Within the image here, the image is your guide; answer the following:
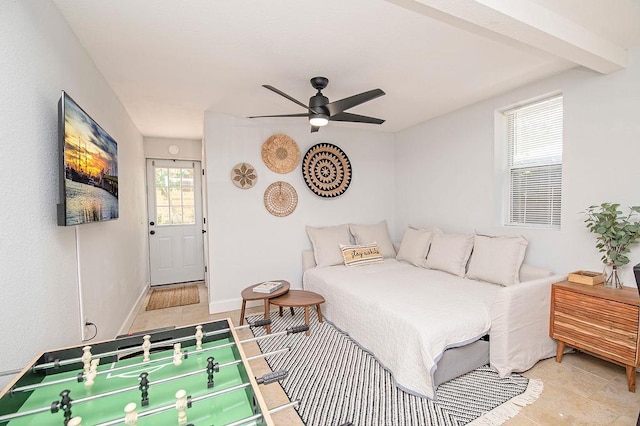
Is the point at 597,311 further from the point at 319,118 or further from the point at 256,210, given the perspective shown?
the point at 256,210

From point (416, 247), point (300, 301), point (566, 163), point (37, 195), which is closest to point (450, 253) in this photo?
point (416, 247)

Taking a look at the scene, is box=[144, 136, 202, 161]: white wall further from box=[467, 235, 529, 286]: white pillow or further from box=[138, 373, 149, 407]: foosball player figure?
box=[138, 373, 149, 407]: foosball player figure

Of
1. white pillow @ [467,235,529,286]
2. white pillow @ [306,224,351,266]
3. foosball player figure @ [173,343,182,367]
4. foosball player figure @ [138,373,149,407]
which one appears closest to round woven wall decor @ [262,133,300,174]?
white pillow @ [306,224,351,266]

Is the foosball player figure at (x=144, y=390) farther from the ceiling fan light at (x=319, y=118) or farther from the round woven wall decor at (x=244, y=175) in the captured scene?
the round woven wall decor at (x=244, y=175)

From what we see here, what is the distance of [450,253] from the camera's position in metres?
3.34

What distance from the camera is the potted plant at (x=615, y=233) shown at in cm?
215

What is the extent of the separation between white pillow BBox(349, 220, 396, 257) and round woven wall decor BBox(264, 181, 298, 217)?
0.93 meters

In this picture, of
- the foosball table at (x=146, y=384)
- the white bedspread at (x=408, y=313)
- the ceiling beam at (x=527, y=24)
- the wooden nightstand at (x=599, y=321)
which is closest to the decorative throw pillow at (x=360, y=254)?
the white bedspread at (x=408, y=313)

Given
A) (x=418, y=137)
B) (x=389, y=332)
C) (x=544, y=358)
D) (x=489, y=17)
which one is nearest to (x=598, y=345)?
(x=544, y=358)

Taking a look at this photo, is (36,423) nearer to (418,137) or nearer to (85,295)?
(85,295)

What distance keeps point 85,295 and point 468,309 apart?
272cm

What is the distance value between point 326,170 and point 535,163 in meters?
2.44

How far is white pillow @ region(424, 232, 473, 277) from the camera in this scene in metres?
3.24

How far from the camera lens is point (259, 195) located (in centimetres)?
390
